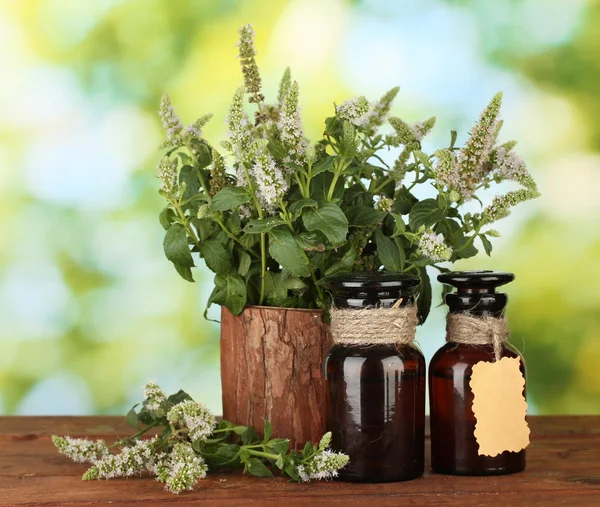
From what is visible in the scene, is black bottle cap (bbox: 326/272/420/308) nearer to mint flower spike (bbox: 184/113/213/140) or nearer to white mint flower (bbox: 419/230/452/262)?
white mint flower (bbox: 419/230/452/262)

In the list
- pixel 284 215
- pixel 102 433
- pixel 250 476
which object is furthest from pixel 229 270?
pixel 102 433

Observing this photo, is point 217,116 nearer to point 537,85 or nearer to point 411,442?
point 537,85

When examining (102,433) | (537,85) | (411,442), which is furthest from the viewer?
(537,85)

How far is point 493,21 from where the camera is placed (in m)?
2.00

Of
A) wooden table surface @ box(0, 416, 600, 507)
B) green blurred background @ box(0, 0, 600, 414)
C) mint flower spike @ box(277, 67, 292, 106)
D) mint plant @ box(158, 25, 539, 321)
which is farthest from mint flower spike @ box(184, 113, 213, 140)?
green blurred background @ box(0, 0, 600, 414)

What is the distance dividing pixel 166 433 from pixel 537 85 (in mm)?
1204

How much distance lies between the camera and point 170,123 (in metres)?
1.19

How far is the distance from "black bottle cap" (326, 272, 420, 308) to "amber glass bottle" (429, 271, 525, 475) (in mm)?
72

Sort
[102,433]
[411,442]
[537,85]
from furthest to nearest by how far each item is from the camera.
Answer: [537,85] < [102,433] < [411,442]

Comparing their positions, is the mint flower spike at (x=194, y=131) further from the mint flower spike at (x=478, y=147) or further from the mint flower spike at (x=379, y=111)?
the mint flower spike at (x=478, y=147)

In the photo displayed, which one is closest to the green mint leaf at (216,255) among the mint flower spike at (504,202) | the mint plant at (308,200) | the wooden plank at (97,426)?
the mint plant at (308,200)

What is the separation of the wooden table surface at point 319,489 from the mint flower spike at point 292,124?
40 cm

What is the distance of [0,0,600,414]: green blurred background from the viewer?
199cm

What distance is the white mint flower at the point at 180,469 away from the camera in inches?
41.9
